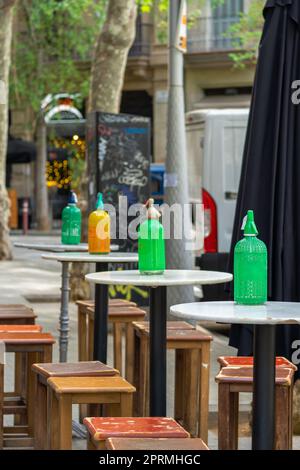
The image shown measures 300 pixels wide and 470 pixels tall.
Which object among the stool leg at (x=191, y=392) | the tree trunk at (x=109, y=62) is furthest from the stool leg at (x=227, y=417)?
the tree trunk at (x=109, y=62)

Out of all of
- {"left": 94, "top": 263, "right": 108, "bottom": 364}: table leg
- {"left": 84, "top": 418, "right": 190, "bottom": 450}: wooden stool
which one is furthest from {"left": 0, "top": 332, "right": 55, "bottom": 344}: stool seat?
{"left": 84, "top": 418, "right": 190, "bottom": 450}: wooden stool

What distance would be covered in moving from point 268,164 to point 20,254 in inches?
764

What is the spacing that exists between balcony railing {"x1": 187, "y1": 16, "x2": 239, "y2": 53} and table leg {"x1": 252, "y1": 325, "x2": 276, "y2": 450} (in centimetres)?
3371

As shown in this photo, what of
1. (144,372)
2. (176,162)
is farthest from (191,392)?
(176,162)

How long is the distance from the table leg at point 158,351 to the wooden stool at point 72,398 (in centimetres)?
23

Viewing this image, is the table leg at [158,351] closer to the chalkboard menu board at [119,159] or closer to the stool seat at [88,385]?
the stool seat at [88,385]

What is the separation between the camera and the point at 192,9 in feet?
124

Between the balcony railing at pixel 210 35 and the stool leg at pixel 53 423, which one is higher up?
the balcony railing at pixel 210 35

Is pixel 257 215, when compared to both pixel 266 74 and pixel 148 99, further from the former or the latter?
pixel 148 99

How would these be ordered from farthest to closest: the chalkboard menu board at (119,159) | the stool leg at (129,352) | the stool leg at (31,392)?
the chalkboard menu board at (119,159) < the stool leg at (129,352) < the stool leg at (31,392)

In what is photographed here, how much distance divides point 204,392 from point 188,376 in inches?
7.6

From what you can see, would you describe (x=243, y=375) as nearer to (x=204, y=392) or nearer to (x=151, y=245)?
(x=151, y=245)

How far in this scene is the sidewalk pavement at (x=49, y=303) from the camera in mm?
7562
